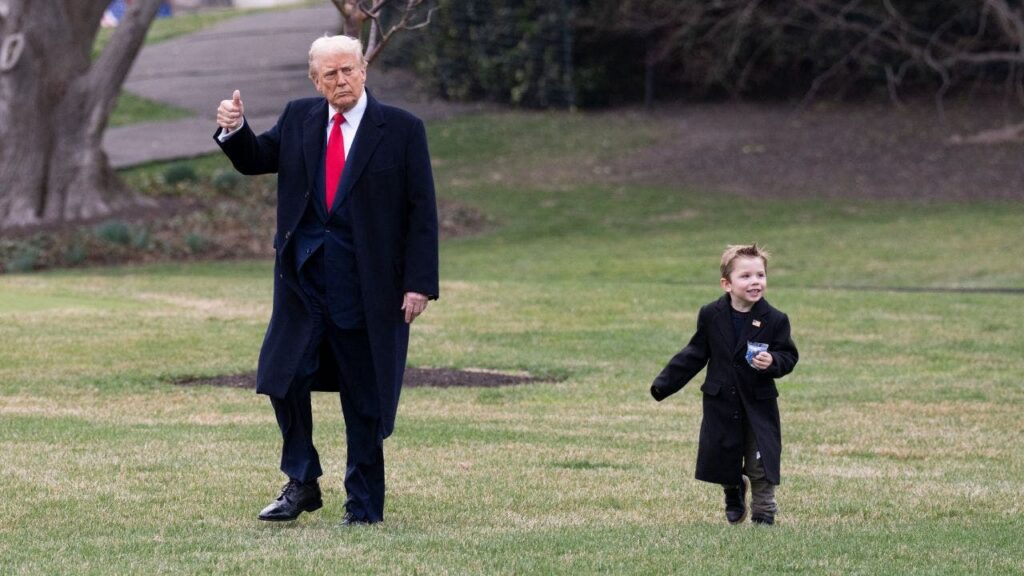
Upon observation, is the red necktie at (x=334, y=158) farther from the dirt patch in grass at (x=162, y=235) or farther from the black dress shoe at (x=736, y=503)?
the dirt patch in grass at (x=162, y=235)

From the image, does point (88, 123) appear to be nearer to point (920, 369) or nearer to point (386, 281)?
point (920, 369)

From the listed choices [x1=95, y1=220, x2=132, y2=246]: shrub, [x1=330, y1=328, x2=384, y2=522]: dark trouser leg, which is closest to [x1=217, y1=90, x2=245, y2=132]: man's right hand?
[x1=330, y1=328, x2=384, y2=522]: dark trouser leg

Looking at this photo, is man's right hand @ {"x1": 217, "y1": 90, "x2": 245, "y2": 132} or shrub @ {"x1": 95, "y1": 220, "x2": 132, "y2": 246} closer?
man's right hand @ {"x1": 217, "y1": 90, "x2": 245, "y2": 132}

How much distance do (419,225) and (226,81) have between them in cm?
2844

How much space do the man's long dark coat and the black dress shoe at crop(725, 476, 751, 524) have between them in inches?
56.5

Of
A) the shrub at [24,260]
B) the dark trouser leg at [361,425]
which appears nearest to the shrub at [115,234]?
the shrub at [24,260]

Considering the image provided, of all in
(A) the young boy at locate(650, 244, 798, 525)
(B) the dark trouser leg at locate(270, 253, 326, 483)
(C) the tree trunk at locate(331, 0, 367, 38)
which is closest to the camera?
(B) the dark trouser leg at locate(270, 253, 326, 483)

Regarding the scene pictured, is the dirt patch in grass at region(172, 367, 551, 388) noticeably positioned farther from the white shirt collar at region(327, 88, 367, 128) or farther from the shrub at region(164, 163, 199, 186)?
the shrub at region(164, 163, 199, 186)

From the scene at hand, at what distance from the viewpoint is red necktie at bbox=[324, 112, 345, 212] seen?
6.34 metres

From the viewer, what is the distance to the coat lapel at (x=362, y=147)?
628 centimetres

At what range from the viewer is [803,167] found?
25.0 m

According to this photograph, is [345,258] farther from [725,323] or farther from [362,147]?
[725,323]

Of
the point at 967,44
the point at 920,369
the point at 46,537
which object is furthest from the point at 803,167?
the point at 46,537

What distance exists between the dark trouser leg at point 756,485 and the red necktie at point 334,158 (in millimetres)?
1928
